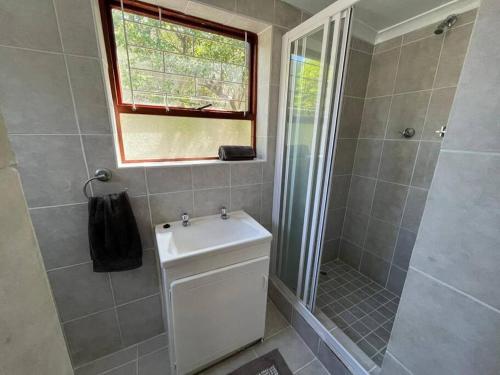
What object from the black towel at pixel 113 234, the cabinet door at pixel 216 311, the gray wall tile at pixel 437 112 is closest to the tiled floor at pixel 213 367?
the cabinet door at pixel 216 311

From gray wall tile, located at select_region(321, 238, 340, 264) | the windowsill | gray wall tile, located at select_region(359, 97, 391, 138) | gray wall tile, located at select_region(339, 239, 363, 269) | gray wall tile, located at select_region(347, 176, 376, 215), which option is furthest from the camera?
gray wall tile, located at select_region(321, 238, 340, 264)

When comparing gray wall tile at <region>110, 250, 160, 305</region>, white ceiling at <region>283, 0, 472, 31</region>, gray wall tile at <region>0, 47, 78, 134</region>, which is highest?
white ceiling at <region>283, 0, 472, 31</region>

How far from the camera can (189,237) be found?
4.22ft

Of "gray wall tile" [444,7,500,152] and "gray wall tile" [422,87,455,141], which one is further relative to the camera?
"gray wall tile" [422,87,455,141]

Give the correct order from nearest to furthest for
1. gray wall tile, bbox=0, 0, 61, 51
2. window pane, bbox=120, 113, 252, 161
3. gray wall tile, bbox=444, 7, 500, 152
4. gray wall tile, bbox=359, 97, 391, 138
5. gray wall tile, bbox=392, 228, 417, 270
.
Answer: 1. gray wall tile, bbox=444, 7, 500, 152
2. gray wall tile, bbox=0, 0, 61, 51
3. window pane, bbox=120, 113, 252, 161
4. gray wall tile, bbox=392, 228, 417, 270
5. gray wall tile, bbox=359, 97, 391, 138

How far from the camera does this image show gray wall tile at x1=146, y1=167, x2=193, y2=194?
1.22 m

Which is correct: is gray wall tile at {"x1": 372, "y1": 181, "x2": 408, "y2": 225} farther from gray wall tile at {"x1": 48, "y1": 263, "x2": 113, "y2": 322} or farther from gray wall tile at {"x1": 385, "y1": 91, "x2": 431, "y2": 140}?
gray wall tile at {"x1": 48, "y1": 263, "x2": 113, "y2": 322}

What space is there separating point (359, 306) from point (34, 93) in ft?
7.89

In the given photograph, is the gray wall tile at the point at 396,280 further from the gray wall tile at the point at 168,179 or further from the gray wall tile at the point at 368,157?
the gray wall tile at the point at 168,179

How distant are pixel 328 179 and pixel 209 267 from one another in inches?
31.6

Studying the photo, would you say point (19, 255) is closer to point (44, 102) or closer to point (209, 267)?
point (209, 267)

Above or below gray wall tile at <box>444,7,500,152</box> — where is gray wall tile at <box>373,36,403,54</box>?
above

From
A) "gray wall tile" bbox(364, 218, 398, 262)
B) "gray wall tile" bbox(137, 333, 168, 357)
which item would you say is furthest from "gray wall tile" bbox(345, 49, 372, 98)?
"gray wall tile" bbox(137, 333, 168, 357)

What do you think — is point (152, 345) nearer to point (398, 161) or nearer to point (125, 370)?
point (125, 370)
